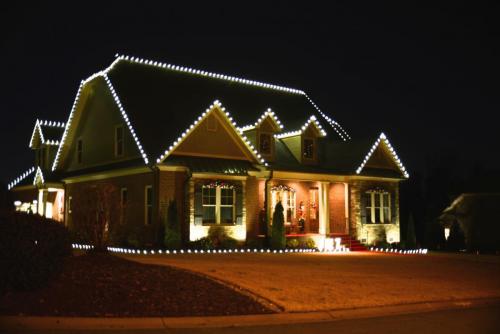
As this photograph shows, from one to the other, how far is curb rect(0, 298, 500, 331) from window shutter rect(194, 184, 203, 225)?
42.7ft

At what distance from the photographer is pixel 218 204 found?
82.2 ft

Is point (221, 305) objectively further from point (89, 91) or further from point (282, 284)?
point (89, 91)

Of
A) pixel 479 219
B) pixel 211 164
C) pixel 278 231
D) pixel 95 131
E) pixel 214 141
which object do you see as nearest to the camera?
pixel 211 164

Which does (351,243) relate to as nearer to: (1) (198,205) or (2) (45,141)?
(1) (198,205)

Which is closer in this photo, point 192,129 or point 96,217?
point 96,217

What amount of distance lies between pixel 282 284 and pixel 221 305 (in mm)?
2803

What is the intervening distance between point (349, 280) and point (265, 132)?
13252mm

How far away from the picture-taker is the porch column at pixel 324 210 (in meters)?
28.8

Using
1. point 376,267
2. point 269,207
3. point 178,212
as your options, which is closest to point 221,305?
point 376,267

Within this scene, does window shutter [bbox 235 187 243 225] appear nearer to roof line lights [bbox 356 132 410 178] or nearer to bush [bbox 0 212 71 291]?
roof line lights [bbox 356 132 410 178]

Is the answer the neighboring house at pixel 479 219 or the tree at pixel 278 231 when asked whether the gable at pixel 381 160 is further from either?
the tree at pixel 278 231

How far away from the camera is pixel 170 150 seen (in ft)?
77.5

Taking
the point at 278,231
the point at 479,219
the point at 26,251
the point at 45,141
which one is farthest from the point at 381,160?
the point at 26,251

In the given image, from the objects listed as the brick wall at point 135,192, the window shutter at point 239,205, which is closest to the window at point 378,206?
the window shutter at point 239,205
